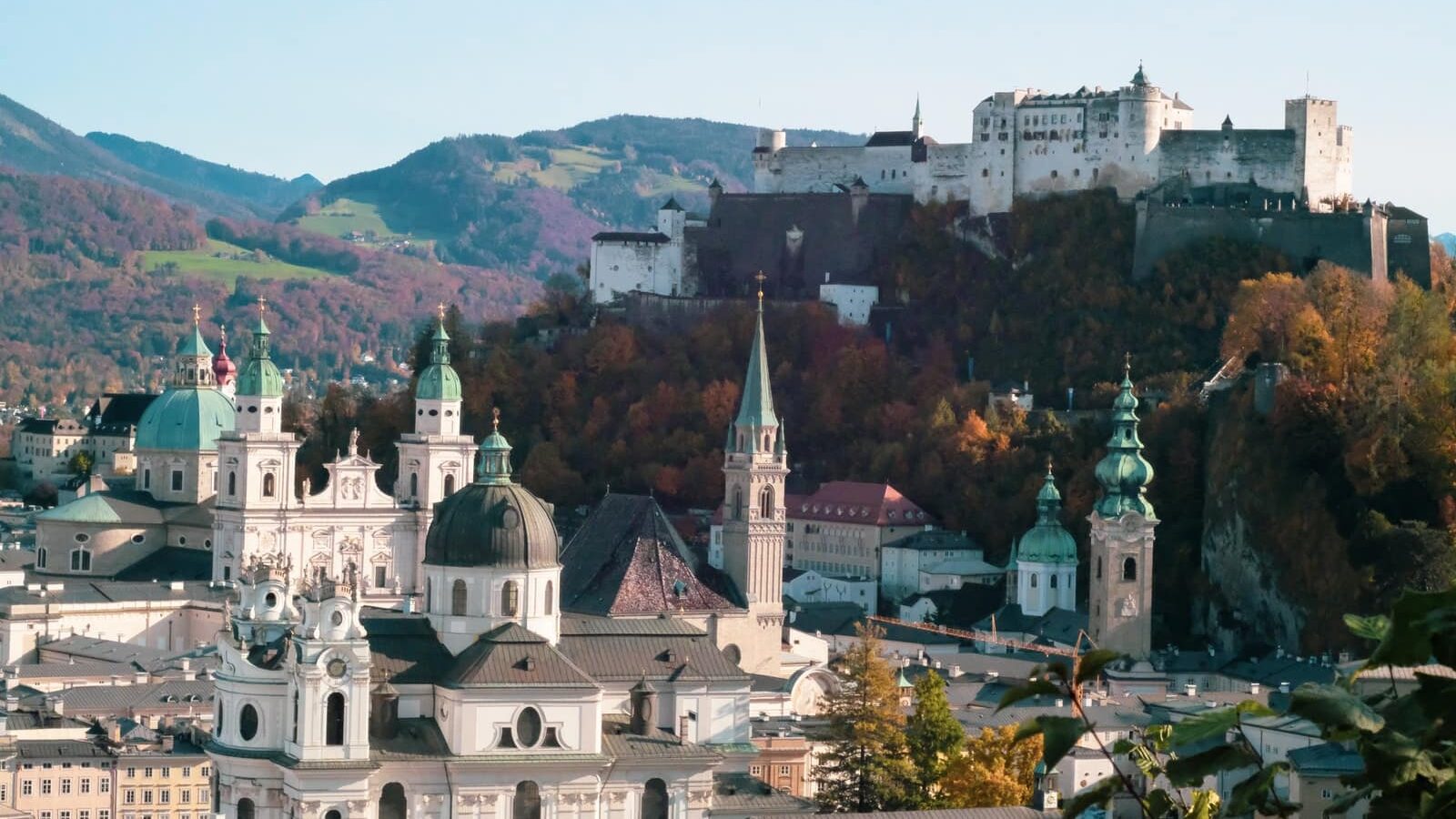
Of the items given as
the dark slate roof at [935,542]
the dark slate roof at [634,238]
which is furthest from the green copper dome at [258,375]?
the dark slate roof at [634,238]

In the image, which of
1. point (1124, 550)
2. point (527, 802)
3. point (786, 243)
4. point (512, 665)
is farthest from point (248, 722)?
point (786, 243)

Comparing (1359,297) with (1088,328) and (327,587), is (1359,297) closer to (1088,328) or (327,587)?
(1088,328)

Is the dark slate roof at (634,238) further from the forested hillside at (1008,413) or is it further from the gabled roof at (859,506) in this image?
the gabled roof at (859,506)

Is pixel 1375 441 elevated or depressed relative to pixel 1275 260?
depressed

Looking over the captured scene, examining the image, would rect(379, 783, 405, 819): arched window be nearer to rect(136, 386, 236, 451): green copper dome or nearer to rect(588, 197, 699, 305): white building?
rect(136, 386, 236, 451): green copper dome

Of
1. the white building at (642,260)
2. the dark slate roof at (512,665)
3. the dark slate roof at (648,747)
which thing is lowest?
the dark slate roof at (648,747)

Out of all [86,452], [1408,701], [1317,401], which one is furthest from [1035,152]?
[1408,701]

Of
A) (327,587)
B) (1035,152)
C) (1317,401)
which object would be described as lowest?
(327,587)

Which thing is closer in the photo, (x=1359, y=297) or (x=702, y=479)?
(x=1359, y=297)
